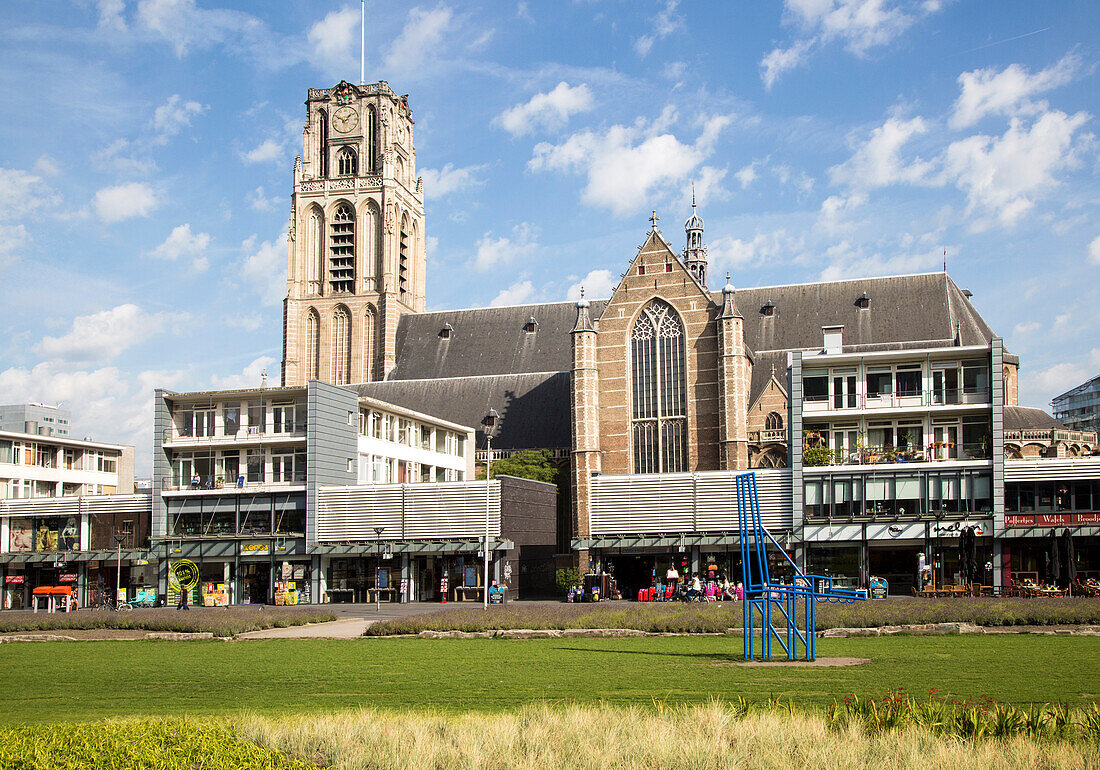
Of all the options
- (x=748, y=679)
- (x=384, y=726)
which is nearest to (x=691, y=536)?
(x=748, y=679)

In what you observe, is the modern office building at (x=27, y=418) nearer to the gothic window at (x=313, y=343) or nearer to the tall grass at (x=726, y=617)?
the gothic window at (x=313, y=343)

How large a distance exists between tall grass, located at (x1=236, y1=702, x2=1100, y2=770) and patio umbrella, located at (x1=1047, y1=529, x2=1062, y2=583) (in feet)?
101

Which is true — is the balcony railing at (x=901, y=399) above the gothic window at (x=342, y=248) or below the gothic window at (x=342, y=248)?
below

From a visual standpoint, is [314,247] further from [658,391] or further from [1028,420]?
[1028,420]

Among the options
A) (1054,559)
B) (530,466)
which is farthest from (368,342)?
(1054,559)

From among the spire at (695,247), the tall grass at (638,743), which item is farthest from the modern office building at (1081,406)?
the tall grass at (638,743)

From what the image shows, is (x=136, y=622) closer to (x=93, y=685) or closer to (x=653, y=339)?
(x=93, y=685)

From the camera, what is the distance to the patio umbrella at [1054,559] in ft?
128

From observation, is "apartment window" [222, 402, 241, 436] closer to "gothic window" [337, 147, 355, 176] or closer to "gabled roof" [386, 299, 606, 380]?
"gabled roof" [386, 299, 606, 380]

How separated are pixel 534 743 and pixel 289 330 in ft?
254

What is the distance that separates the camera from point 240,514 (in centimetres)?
4944

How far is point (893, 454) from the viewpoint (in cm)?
4588

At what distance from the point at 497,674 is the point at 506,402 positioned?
53.3 m

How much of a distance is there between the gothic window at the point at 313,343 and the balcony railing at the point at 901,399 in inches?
1898
